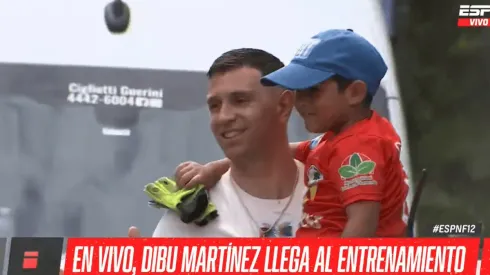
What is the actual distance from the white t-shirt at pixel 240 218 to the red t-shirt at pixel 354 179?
3.4 inches

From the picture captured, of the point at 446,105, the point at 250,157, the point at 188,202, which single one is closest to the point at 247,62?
the point at 250,157

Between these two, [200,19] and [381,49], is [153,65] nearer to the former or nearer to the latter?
[200,19]

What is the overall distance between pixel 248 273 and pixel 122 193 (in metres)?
0.37

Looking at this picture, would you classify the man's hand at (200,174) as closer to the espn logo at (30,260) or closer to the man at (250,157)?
the man at (250,157)

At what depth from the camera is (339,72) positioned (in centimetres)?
157

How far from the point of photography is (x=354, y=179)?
1.49 metres

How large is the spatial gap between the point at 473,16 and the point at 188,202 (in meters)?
0.93

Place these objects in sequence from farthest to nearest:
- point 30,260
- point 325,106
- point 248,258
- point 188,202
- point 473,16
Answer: point 473,16
point 30,260
point 248,258
point 188,202
point 325,106

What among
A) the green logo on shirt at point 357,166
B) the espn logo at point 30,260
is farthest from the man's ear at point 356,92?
the espn logo at point 30,260

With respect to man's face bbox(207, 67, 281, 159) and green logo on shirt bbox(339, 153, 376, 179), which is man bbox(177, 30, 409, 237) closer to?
green logo on shirt bbox(339, 153, 376, 179)

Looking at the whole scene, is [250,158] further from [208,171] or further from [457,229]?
[457,229]

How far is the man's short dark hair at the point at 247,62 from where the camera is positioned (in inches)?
70.1

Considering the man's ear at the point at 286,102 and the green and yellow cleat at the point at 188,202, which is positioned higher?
the man's ear at the point at 286,102

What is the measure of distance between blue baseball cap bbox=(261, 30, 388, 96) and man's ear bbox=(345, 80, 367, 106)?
0.01 metres
